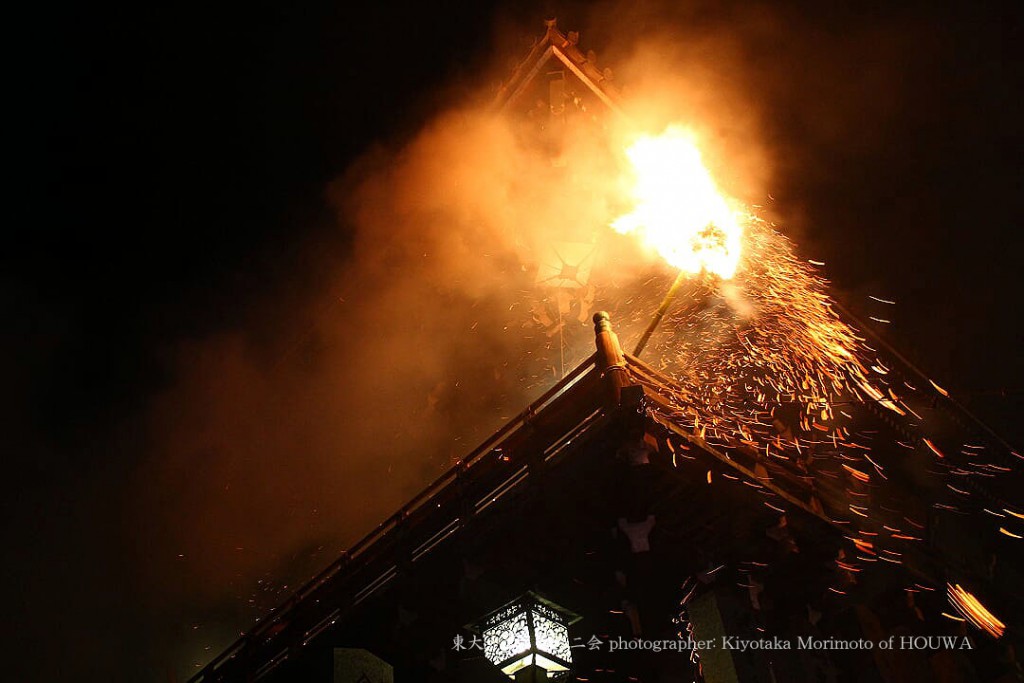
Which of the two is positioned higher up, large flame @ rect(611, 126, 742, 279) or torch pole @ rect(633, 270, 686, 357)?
large flame @ rect(611, 126, 742, 279)

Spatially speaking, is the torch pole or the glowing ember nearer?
the torch pole

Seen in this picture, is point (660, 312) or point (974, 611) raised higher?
point (660, 312)

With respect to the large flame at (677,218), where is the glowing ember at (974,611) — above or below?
below

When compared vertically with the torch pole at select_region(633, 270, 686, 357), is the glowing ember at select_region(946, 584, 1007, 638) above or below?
below

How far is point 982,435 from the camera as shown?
11.6m

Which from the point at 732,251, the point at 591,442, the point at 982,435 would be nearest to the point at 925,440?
the point at 982,435

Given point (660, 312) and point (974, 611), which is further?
point (974, 611)

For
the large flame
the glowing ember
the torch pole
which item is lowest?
the glowing ember

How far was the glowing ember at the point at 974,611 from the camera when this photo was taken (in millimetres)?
9574

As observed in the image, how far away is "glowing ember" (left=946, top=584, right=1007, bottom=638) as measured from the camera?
9574 mm

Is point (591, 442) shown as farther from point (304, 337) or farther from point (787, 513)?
point (304, 337)

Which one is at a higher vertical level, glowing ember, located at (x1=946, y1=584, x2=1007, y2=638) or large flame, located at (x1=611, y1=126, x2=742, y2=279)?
large flame, located at (x1=611, y1=126, x2=742, y2=279)

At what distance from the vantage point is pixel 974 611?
403 inches

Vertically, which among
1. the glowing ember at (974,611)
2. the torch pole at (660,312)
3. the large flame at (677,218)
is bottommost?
the glowing ember at (974,611)
